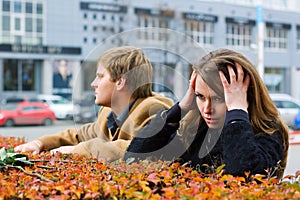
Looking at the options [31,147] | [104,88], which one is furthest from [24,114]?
[104,88]

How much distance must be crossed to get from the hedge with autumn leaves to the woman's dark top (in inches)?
3.7

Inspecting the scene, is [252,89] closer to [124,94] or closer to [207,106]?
[207,106]

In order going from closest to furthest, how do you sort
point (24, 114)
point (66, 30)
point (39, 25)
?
point (24, 114) → point (39, 25) → point (66, 30)

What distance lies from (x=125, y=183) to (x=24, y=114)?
17.9 metres

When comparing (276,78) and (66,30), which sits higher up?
(66,30)

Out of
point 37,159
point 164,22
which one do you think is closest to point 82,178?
point 37,159

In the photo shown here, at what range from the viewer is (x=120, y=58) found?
2758 mm

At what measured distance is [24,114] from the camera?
18.9 metres

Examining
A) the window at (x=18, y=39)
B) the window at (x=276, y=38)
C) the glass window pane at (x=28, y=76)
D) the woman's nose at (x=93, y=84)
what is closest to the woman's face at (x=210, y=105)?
the woman's nose at (x=93, y=84)

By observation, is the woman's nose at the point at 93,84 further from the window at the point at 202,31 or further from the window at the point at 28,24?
the window at the point at 202,31

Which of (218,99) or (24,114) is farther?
(24,114)

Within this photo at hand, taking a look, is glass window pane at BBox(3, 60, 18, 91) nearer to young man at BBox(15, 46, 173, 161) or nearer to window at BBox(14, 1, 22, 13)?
window at BBox(14, 1, 22, 13)

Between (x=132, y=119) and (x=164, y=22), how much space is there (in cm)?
2466

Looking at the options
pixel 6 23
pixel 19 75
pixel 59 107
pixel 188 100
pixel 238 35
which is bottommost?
pixel 59 107
